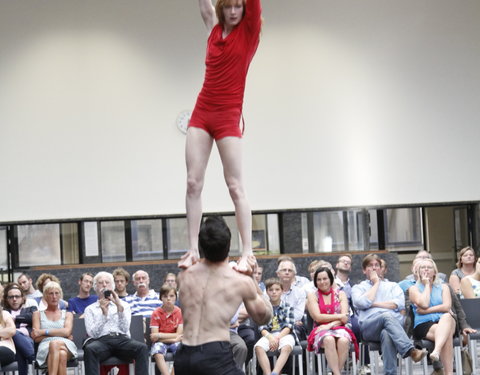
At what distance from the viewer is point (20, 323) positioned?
306 inches

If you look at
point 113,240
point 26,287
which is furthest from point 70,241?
point 26,287

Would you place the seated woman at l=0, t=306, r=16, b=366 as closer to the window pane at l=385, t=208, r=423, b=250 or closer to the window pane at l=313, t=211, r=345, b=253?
the window pane at l=313, t=211, r=345, b=253

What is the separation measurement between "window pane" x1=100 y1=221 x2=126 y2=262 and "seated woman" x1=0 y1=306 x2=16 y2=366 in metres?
4.13

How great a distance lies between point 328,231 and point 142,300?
4137mm

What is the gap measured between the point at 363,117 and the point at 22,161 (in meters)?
4.60

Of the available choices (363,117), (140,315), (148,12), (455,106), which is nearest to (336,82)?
(363,117)

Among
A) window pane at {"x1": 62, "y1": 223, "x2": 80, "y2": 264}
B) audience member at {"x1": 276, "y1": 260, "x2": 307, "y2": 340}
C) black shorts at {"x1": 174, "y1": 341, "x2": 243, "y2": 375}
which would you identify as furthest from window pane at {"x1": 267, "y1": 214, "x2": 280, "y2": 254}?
black shorts at {"x1": 174, "y1": 341, "x2": 243, "y2": 375}

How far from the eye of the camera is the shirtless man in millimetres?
3922

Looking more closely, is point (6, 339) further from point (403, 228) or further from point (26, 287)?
point (403, 228)

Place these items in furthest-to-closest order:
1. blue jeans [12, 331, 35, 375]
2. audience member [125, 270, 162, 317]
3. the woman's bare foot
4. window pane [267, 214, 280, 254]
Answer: window pane [267, 214, 280, 254] → audience member [125, 270, 162, 317] → blue jeans [12, 331, 35, 375] → the woman's bare foot

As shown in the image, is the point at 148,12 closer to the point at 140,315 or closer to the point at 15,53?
the point at 15,53

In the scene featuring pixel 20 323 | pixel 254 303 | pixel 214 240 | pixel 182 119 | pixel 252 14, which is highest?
pixel 182 119

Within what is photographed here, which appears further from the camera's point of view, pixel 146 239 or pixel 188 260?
pixel 146 239

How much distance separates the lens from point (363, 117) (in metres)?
11.8
